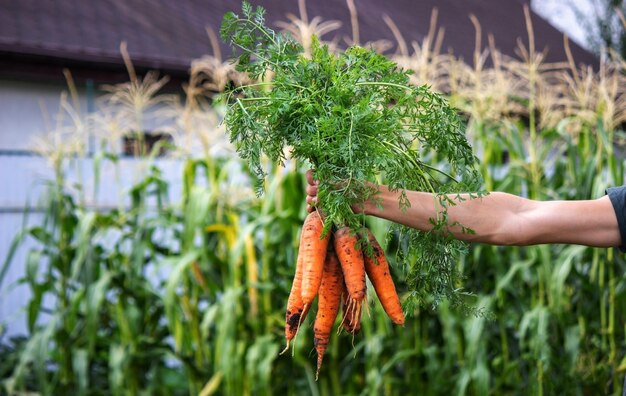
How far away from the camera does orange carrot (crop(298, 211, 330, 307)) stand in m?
2.06

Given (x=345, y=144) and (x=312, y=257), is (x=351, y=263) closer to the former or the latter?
(x=312, y=257)

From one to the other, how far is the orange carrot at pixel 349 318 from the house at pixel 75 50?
350 cm

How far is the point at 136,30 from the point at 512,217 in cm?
685

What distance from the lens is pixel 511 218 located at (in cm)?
212

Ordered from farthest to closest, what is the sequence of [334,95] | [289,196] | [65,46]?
[65,46] < [289,196] < [334,95]

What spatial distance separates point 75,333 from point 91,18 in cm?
451

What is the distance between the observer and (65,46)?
24.0ft

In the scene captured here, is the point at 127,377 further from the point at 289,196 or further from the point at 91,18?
the point at 91,18

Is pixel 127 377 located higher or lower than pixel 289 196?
lower

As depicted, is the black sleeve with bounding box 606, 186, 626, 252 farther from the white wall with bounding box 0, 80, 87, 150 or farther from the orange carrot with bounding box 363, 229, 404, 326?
the white wall with bounding box 0, 80, 87, 150

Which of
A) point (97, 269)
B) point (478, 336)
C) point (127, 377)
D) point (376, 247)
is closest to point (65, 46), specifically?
point (97, 269)

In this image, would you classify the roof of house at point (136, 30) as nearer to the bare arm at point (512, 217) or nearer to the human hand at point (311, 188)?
the human hand at point (311, 188)

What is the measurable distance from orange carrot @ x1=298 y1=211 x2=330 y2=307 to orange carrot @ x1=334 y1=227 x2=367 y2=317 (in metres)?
0.04

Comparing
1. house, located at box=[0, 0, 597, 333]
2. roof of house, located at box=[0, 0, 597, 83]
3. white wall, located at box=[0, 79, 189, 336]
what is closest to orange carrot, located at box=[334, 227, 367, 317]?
house, located at box=[0, 0, 597, 333]
